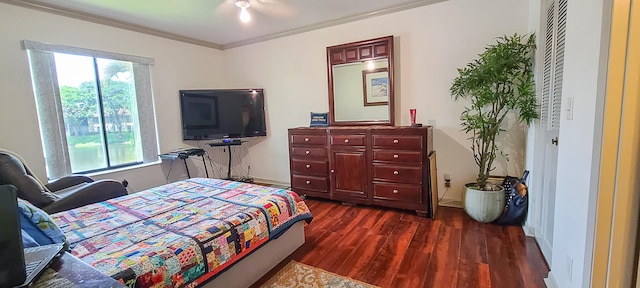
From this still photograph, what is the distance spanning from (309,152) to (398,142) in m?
1.19

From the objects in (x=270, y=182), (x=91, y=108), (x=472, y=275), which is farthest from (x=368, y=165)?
(x=91, y=108)

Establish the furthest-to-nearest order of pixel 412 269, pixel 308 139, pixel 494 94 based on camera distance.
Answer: pixel 308 139
pixel 494 94
pixel 412 269

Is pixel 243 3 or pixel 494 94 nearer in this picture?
pixel 494 94

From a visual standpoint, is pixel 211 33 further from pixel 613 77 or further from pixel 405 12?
pixel 613 77

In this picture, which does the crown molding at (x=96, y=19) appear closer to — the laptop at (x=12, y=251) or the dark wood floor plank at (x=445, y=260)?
the laptop at (x=12, y=251)

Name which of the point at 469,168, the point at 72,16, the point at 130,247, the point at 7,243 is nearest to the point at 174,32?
the point at 72,16

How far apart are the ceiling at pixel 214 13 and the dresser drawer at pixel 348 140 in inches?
61.7

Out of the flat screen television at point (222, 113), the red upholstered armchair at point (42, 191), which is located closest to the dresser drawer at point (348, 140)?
the flat screen television at point (222, 113)

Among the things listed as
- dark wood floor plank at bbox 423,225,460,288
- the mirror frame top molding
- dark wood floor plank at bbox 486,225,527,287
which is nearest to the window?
the mirror frame top molding

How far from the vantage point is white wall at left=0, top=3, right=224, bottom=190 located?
2682 mm

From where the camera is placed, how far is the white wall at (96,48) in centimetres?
268

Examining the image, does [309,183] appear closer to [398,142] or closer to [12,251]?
[398,142]

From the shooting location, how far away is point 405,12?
325 centimetres

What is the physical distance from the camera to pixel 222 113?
168 inches
